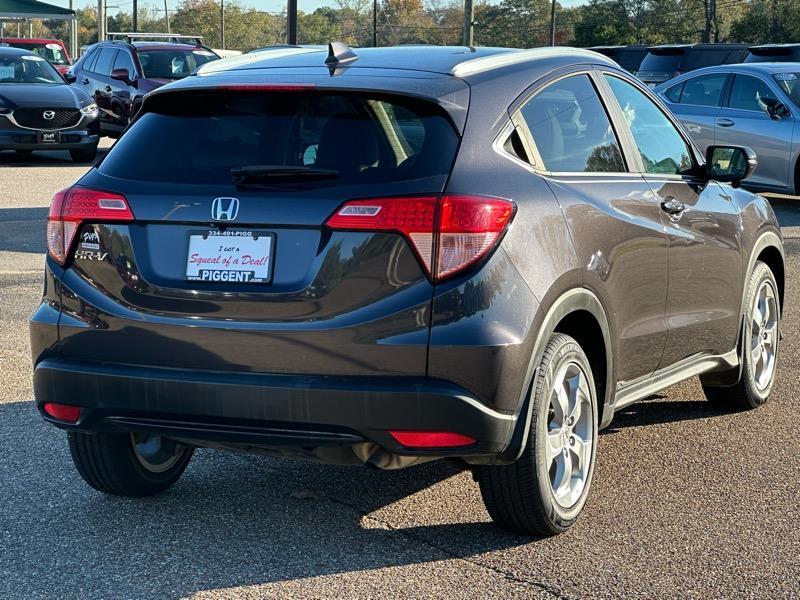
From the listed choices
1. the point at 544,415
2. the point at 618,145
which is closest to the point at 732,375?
the point at 618,145

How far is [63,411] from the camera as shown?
436 centimetres

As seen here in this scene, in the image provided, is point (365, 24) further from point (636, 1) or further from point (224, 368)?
point (224, 368)

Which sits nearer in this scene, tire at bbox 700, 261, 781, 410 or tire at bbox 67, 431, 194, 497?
tire at bbox 67, 431, 194, 497

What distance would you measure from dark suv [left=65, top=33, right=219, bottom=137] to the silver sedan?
9.92 metres

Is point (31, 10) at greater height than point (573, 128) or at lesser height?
lesser

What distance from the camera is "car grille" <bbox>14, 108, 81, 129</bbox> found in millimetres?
19484

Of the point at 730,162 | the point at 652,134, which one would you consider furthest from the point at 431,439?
the point at 730,162

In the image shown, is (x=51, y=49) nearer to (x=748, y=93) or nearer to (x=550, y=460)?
(x=748, y=93)

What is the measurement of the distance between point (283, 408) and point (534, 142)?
1.34 metres

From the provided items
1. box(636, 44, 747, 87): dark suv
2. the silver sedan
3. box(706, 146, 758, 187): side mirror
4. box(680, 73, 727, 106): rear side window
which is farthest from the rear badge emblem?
box(636, 44, 747, 87): dark suv

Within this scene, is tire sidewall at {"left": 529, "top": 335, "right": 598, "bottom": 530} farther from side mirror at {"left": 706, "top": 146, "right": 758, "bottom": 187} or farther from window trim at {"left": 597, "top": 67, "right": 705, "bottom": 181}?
side mirror at {"left": 706, "top": 146, "right": 758, "bottom": 187}

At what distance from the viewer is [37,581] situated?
13.6ft

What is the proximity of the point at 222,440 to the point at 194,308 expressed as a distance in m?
0.43

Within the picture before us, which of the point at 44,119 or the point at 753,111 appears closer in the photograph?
the point at 753,111
